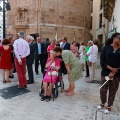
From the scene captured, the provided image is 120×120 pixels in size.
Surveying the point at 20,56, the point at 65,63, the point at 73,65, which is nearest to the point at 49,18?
the point at 20,56

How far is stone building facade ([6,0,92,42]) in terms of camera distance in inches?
949

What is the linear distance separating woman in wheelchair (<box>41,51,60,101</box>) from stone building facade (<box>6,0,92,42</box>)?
18319 mm

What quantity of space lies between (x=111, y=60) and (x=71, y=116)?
1.48m

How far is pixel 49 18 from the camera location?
24422 millimetres

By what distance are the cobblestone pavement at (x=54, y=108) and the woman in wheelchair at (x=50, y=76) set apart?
241 millimetres

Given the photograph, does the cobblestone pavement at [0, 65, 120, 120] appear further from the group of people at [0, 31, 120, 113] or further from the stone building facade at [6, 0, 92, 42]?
the stone building facade at [6, 0, 92, 42]

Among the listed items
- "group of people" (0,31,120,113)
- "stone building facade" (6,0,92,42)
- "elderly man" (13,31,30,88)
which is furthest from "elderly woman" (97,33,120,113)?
"stone building facade" (6,0,92,42)

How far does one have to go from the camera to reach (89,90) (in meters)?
6.95

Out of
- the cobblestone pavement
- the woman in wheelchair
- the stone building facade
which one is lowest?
the cobblestone pavement

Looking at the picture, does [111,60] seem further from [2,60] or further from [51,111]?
[2,60]

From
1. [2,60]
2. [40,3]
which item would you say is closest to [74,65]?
[2,60]

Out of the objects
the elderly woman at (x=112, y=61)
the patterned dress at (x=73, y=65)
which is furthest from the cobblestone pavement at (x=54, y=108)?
the patterned dress at (x=73, y=65)

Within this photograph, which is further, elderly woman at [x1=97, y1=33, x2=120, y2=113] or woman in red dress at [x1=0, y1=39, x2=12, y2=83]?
woman in red dress at [x1=0, y1=39, x2=12, y2=83]

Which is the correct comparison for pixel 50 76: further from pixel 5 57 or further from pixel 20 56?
pixel 5 57
